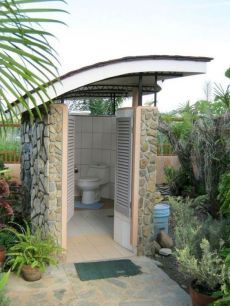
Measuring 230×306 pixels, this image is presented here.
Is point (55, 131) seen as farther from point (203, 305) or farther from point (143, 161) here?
point (203, 305)

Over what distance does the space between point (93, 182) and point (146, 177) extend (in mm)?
3728

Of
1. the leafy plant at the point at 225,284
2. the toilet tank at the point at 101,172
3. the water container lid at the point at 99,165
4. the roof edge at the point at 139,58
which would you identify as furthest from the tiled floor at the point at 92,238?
the roof edge at the point at 139,58

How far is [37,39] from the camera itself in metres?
1.81

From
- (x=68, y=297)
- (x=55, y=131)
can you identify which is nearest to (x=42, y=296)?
(x=68, y=297)

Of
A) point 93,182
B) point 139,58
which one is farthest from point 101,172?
point 139,58

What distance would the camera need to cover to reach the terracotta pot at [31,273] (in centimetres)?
491

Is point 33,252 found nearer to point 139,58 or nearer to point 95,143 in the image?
point 139,58

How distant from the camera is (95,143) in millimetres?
10500

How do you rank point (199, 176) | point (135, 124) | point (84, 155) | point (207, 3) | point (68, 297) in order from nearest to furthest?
point (68, 297) < point (135, 124) < point (207, 3) < point (199, 176) < point (84, 155)

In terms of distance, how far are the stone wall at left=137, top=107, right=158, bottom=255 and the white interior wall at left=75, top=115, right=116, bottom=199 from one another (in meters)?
4.30

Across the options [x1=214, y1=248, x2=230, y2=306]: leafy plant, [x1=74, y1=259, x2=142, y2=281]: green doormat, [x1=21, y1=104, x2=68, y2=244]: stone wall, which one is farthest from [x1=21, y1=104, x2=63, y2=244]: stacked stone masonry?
[x1=214, y1=248, x2=230, y2=306]: leafy plant

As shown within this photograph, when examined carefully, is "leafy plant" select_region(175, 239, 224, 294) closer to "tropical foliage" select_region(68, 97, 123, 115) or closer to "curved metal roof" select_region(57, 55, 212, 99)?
"curved metal roof" select_region(57, 55, 212, 99)

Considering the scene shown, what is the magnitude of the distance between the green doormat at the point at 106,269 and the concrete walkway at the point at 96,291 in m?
0.12

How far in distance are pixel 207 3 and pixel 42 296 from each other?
25.7 ft
